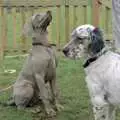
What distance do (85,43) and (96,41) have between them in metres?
0.14

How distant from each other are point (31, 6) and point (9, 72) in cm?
153

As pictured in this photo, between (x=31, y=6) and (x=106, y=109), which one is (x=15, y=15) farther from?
(x=106, y=109)

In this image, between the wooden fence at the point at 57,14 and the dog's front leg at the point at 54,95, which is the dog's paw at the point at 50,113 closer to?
the dog's front leg at the point at 54,95

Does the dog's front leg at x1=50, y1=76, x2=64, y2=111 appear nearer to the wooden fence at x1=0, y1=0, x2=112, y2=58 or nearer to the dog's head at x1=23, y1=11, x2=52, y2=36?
the dog's head at x1=23, y1=11, x2=52, y2=36

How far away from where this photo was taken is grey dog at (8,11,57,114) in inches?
271

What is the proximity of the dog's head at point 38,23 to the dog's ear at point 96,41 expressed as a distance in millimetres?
1199

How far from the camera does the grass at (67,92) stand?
23.2 feet

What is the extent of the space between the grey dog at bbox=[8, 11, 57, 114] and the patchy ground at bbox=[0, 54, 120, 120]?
0.91 feet

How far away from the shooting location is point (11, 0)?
33.9ft

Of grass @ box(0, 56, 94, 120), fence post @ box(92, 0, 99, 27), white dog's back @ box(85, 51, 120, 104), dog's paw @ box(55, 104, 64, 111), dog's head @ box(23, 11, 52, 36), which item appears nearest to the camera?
white dog's back @ box(85, 51, 120, 104)

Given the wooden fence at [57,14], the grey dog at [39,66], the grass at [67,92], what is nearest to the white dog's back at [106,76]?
the grey dog at [39,66]

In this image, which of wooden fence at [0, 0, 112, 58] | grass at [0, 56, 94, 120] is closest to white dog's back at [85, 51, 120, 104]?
grass at [0, 56, 94, 120]

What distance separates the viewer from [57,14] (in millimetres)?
10750

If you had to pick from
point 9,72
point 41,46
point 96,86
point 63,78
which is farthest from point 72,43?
point 9,72
